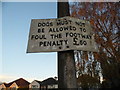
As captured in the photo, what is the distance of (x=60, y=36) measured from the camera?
249 cm

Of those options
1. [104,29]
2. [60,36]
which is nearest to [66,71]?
[60,36]

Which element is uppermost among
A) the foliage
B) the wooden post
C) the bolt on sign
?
the foliage

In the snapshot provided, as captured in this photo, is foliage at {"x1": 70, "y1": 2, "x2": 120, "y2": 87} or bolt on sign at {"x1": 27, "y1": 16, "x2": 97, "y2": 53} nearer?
bolt on sign at {"x1": 27, "y1": 16, "x2": 97, "y2": 53}

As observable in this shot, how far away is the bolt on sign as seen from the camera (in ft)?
7.96

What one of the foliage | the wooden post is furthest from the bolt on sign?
the foliage

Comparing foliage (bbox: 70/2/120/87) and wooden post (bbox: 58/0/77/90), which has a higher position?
foliage (bbox: 70/2/120/87)

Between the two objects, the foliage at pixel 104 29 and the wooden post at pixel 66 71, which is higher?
the foliage at pixel 104 29

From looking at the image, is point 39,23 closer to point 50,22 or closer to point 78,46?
point 50,22

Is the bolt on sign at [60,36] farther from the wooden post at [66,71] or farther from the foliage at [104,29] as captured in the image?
the foliage at [104,29]

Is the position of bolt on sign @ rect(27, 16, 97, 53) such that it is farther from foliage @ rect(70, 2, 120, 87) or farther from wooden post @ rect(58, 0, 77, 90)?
foliage @ rect(70, 2, 120, 87)

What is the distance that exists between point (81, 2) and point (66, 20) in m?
12.9

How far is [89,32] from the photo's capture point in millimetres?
2633

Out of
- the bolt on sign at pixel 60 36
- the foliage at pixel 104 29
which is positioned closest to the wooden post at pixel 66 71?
the bolt on sign at pixel 60 36

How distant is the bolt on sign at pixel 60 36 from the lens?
2426 millimetres
